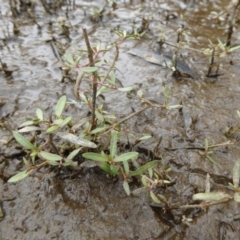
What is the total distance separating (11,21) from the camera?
346 centimetres

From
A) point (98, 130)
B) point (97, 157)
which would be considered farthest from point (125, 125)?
point (97, 157)

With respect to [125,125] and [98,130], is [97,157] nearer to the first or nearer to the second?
[98,130]

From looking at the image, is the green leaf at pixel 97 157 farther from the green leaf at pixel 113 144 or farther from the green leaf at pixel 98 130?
the green leaf at pixel 98 130

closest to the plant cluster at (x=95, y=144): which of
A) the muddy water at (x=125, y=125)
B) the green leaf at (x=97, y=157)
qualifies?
the green leaf at (x=97, y=157)

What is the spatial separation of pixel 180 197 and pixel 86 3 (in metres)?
3.15

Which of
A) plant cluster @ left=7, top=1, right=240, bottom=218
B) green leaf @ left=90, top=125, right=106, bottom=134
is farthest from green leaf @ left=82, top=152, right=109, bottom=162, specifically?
green leaf @ left=90, top=125, right=106, bottom=134

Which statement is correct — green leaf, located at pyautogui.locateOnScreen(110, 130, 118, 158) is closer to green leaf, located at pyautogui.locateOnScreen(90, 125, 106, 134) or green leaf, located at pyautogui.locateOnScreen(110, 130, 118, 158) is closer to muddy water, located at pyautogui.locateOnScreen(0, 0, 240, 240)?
green leaf, located at pyautogui.locateOnScreen(90, 125, 106, 134)

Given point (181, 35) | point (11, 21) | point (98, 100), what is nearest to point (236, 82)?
point (181, 35)

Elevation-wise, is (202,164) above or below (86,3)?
below

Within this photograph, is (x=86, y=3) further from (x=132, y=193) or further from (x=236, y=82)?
(x=132, y=193)

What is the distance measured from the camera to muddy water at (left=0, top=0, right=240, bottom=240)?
159cm

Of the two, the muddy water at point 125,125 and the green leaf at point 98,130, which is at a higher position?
the green leaf at point 98,130

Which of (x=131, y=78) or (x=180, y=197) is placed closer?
(x=180, y=197)

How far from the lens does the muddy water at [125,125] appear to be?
1587 millimetres
